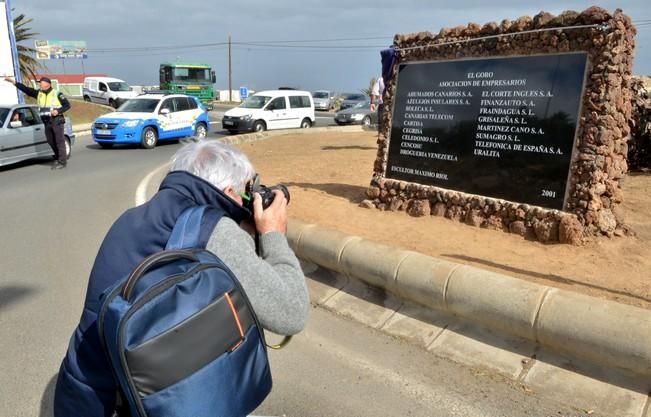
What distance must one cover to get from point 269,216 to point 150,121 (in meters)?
16.0

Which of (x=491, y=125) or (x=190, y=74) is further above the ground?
(x=190, y=74)

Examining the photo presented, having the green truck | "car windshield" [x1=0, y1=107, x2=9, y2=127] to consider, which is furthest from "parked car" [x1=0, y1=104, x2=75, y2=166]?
the green truck

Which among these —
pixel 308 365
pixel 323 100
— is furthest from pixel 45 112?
pixel 323 100

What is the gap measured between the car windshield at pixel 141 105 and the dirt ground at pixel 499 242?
9.04 m

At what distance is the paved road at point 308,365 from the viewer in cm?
314

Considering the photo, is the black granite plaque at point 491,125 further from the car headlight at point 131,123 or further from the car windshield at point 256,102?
the car windshield at point 256,102

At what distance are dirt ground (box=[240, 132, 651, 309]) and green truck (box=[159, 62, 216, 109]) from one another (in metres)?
29.0

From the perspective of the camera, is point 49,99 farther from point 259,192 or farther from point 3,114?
point 259,192

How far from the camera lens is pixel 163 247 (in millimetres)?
1578

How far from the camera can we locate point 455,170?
6.41 meters

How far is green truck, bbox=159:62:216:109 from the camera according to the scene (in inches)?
1431

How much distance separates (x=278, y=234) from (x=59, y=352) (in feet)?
9.13

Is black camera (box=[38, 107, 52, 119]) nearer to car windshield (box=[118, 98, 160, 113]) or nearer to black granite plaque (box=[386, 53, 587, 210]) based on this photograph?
car windshield (box=[118, 98, 160, 113])

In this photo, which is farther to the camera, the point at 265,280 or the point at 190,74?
the point at 190,74
